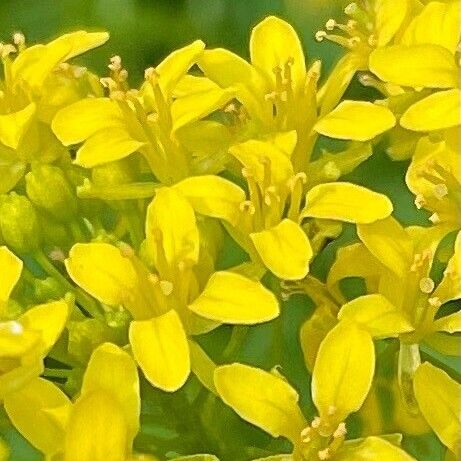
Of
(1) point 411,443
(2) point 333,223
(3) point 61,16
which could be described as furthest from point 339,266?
(3) point 61,16

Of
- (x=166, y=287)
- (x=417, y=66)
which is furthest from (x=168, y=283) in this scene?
(x=417, y=66)

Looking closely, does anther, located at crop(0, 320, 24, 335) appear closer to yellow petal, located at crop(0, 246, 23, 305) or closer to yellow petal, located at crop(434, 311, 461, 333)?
yellow petal, located at crop(0, 246, 23, 305)

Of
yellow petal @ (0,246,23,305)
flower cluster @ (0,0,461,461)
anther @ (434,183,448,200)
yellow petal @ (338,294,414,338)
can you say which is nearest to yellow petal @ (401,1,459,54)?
flower cluster @ (0,0,461,461)

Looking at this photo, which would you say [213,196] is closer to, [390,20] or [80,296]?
[80,296]

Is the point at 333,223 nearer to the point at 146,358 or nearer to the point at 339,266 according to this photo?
the point at 339,266

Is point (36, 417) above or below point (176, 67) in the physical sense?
below

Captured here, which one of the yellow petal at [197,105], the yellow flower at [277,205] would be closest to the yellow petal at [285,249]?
the yellow flower at [277,205]

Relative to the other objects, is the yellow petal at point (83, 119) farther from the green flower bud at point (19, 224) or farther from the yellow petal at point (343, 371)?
the yellow petal at point (343, 371)
